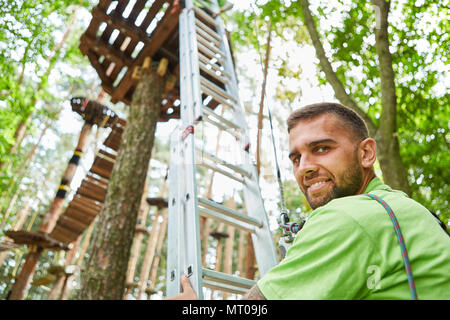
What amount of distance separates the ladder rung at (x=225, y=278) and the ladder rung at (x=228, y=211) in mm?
503

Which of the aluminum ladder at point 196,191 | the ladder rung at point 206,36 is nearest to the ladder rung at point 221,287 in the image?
the aluminum ladder at point 196,191

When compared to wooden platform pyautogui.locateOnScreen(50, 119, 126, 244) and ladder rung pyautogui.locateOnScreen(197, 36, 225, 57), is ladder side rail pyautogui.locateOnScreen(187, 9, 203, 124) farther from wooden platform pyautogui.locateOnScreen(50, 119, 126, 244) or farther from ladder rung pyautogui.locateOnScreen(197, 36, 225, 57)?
wooden platform pyautogui.locateOnScreen(50, 119, 126, 244)

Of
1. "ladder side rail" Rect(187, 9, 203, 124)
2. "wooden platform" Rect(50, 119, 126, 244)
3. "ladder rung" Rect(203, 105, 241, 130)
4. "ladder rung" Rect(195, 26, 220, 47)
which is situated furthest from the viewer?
"wooden platform" Rect(50, 119, 126, 244)

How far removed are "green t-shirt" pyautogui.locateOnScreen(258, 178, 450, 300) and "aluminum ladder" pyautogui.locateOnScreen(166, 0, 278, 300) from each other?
104 centimetres

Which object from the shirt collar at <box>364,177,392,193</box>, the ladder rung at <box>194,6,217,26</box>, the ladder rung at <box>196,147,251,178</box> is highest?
the ladder rung at <box>194,6,217,26</box>

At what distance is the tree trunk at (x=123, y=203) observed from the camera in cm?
388

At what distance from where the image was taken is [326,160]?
61.4 inches

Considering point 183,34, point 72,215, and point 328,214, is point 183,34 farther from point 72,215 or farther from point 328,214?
point 72,215

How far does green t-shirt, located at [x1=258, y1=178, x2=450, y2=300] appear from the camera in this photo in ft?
3.07

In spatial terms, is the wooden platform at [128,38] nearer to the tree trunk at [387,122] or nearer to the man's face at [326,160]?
the tree trunk at [387,122]

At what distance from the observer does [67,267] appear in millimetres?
10211

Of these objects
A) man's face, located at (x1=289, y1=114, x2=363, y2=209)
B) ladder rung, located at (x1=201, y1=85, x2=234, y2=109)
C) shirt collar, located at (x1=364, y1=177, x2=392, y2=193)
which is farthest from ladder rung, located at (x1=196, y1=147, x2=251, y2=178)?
shirt collar, located at (x1=364, y1=177, x2=392, y2=193)

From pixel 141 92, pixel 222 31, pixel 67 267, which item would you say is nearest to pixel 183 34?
pixel 222 31

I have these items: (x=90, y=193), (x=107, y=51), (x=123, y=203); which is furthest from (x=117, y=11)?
(x=90, y=193)
